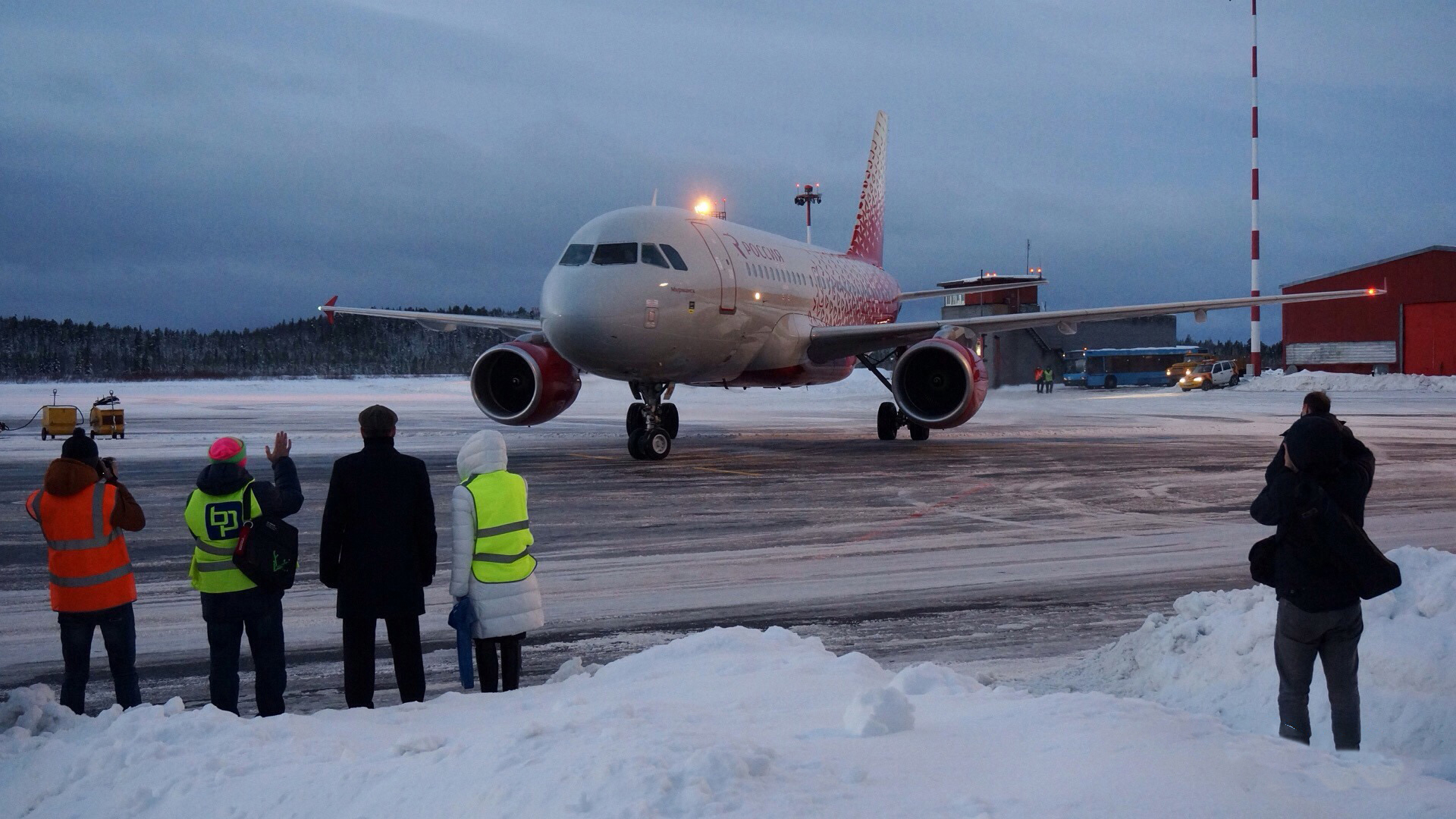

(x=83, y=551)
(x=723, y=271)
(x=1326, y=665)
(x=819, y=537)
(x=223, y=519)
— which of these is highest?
(x=723, y=271)

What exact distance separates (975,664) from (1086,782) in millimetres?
2329

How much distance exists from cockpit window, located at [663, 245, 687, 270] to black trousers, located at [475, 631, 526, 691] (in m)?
10.8

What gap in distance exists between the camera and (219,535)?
4613 mm

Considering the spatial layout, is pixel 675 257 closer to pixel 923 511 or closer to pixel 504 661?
pixel 923 511

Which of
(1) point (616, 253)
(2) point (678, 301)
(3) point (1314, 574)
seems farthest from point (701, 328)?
(3) point (1314, 574)

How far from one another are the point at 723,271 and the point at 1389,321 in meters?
41.4

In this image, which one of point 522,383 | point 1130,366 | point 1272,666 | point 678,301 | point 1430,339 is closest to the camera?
point 1272,666

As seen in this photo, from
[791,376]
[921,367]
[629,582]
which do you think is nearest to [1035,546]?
[629,582]

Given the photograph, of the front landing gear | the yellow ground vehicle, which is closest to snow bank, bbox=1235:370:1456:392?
the yellow ground vehicle

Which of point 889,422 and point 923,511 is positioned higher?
point 889,422

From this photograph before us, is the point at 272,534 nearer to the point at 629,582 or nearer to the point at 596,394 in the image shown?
the point at 629,582

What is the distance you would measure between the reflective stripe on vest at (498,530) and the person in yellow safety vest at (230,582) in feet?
2.66

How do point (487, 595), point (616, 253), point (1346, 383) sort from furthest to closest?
point (1346, 383), point (616, 253), point (487, 595)

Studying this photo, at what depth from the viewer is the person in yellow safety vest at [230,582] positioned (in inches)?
182
